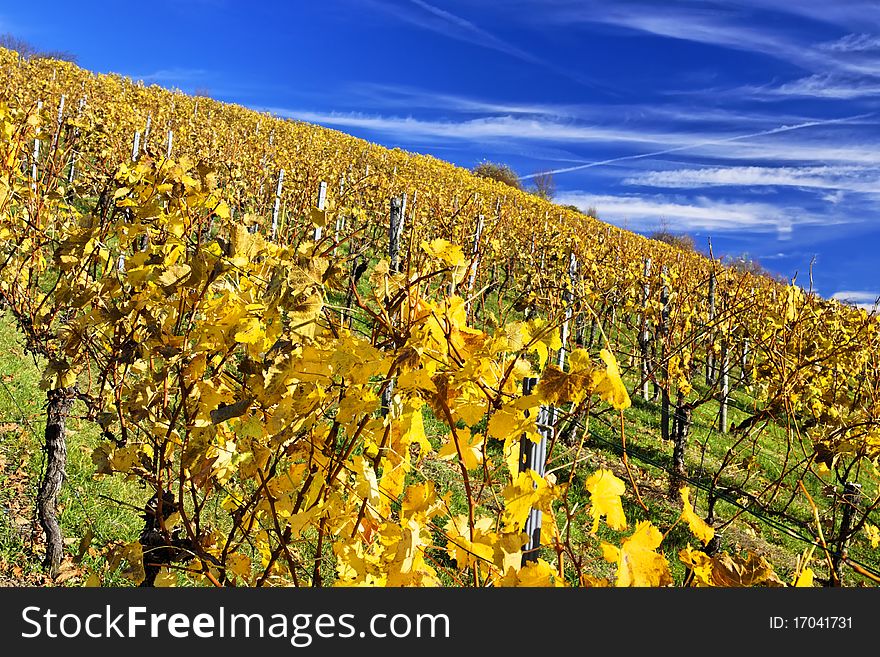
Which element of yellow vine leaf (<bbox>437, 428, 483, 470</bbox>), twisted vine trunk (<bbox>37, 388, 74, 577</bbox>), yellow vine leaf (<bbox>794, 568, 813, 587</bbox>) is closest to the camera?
yellow vine leaf (<bbox>794, 568, 813, 587</bbox>)

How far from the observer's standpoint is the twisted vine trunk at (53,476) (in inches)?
142

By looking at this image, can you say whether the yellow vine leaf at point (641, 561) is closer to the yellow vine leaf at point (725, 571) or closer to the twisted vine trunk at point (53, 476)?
the yellow vine leaf at point (725, 571)

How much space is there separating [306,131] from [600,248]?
82.8ft

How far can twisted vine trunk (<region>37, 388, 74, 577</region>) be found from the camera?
11.9ft

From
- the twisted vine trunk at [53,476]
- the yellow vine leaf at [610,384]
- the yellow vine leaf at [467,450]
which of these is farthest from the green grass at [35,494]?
the yellow vine leaf at [610,384]

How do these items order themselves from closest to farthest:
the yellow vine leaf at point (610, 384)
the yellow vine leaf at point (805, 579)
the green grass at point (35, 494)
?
the yellow vine leaf at point (610, 384) < the yellow vine leaf at point (805, 579) < the green grass at point (35, 494)

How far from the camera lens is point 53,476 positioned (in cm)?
370

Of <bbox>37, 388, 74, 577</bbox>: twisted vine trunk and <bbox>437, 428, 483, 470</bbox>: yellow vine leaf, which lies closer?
<bbox>437, 428, 483, 470</bbox>: yellow vine leaf

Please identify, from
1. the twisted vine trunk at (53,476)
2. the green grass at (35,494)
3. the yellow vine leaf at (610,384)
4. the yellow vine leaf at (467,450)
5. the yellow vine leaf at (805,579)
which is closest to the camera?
the yellow vine leaf at (610,384)

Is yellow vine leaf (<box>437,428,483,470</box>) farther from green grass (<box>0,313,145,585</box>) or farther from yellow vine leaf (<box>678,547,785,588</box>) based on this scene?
green grass (<box>0,313,145,585</box>)

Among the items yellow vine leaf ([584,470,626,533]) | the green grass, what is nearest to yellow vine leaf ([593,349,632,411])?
yellow vine leaf ([584,470,626,533])

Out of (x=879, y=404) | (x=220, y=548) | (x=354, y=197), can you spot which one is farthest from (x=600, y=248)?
(x=220, y=548)

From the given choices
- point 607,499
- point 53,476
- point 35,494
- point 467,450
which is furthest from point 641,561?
point 35,494
